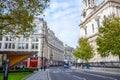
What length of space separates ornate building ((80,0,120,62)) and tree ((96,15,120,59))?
41.5 ft

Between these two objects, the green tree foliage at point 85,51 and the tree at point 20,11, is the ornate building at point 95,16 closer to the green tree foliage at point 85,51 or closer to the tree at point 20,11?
the green tree foliage at point 85,51

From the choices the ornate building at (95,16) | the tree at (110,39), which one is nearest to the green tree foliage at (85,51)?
the ornate building at (95,16)

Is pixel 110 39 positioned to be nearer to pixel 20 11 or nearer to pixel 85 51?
pixel 20 11

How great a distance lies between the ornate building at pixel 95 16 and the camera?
1754 inches

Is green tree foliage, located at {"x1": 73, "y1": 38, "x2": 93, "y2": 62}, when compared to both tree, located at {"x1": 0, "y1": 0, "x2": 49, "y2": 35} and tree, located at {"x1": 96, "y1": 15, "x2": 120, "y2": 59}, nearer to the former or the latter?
tree, located at {"x1": 96, "y1": 15, "x2": 120, "y2": 59}

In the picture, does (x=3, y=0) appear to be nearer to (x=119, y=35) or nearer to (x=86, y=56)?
(x=119, y=35)

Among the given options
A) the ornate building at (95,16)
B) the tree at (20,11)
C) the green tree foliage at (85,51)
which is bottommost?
the green tree foliage at (85,51)

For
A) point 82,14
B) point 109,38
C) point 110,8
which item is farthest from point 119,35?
point 82,14

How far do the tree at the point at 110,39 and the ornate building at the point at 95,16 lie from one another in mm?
12634

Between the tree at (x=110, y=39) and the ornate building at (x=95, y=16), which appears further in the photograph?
the ornate building at (x=95, y=16)

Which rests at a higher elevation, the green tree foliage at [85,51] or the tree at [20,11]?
the tree at [20,11]

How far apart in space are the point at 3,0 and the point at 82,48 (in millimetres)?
39225

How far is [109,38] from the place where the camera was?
2794 centimetres

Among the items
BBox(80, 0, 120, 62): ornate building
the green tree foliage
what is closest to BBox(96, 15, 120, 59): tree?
BBox(80, 0, 120, 62): ornate building
